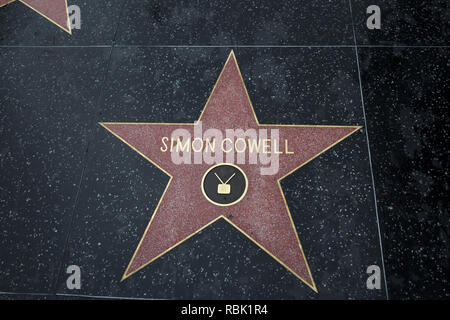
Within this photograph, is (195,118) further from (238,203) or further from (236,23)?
(236,23)

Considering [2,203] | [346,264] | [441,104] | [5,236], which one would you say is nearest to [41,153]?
[2,203]

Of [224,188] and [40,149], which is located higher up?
[40,149]

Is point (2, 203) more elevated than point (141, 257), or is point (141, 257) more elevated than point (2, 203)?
point (2, 203)

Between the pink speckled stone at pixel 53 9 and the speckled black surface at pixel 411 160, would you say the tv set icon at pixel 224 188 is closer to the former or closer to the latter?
the speckled black surface at pixel 411 160

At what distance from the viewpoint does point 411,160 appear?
1.65 m

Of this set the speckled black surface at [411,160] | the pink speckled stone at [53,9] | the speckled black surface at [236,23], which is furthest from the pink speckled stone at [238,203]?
the pink speckled stone at [53,9]

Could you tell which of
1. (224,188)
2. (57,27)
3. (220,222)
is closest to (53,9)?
(57,27)

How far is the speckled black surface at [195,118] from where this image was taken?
4.91 ft

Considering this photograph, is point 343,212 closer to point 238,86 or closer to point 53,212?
point 238,86

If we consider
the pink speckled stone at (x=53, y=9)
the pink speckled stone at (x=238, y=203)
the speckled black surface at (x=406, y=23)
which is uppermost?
the pink speckled stone at (x=53, y=9)

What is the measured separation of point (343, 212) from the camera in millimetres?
1573

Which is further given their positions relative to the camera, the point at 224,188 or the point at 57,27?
the point at 57,27

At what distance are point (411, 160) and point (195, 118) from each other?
1.09 meters
